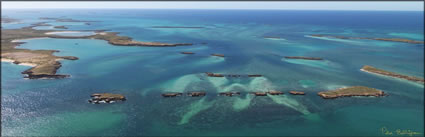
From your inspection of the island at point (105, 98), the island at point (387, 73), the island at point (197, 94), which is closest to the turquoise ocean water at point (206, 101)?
the island at point (197, 94)

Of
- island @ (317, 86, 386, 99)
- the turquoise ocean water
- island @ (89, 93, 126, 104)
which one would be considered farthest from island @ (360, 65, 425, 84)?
island @ (89, 93, 126, 104)

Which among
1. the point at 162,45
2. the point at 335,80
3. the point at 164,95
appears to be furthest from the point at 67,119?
the point at 162,45

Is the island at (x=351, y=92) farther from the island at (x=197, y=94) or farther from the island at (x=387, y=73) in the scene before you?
the island at (x=197, y=94)

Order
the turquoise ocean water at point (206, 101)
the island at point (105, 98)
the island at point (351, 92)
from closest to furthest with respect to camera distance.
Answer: the turquoise ocean water at point (206, 101)
the island at point (105, 98)
the island at point (351, 92)

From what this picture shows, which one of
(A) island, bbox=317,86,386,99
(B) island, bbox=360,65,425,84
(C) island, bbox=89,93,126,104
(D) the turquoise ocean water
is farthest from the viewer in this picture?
(B) island, bbox=360,65,425,84
